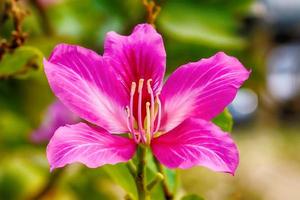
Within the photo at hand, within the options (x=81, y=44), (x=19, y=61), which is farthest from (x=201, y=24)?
(x=19, y=61)

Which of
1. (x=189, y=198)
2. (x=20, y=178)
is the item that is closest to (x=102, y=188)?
(x=20, y=178)

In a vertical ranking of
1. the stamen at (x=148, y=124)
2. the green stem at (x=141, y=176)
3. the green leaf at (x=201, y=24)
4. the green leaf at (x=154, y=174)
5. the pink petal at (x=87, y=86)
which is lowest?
the green leaf at (x=201, y=24)

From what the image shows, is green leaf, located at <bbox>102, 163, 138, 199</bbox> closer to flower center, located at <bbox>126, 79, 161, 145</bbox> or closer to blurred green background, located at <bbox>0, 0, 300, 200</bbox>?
flower center, located at <bbox>126, 79, 161, 145</bbox>

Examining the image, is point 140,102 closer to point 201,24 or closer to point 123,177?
point 123,177

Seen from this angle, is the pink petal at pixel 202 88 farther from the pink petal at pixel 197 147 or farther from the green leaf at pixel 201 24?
the green leaf at pixel 201 24

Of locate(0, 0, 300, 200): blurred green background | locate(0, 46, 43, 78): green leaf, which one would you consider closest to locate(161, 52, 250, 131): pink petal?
locate(0, 46, 43, 78): green leaf

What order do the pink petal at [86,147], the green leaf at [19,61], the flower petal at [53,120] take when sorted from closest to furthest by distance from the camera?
the pink petal at [86,147]
the green leaf at [19,61]
the flower petal at [53,120]

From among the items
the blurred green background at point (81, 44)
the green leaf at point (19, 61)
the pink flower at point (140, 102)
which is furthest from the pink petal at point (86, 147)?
the blurred green background at point (81, 44)
